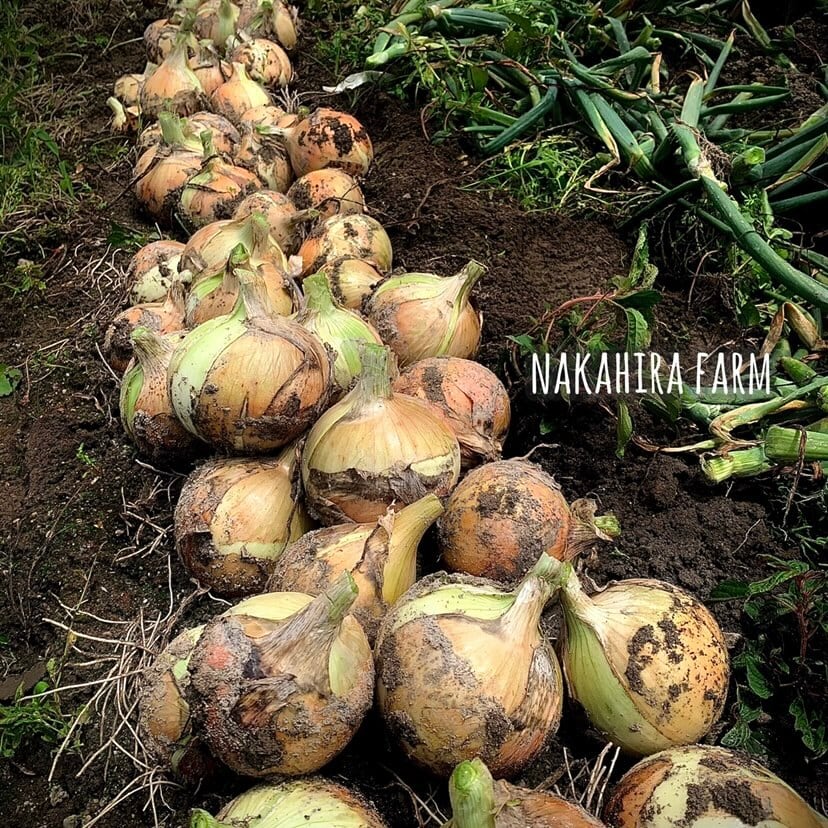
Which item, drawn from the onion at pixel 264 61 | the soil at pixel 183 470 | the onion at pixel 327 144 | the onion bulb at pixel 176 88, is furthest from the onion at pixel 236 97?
the soil at pixel 183 470

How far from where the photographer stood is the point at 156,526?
212 centimetres

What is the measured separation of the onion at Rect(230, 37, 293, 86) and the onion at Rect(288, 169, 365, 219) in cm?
121

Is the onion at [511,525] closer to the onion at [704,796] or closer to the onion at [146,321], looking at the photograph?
the onion at [704,796]

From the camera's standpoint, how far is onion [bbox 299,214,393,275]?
2.66m

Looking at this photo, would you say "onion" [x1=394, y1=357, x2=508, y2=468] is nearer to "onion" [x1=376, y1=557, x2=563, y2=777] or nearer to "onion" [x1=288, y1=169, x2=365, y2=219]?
"onion" [x1=376, y1=557, x2=563, y2=777]

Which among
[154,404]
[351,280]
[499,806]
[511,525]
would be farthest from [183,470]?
[499,806]

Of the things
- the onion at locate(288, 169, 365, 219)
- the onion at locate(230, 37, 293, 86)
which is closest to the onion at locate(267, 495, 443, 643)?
the onion at locate(288, 169, 365, 219)

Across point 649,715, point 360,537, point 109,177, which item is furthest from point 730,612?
point 109,177

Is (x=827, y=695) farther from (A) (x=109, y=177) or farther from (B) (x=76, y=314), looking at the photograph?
(A) (x=109, y=177)

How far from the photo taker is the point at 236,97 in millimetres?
3711

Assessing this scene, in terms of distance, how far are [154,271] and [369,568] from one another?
159cm

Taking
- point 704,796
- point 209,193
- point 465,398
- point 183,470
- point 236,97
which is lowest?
point 183,470

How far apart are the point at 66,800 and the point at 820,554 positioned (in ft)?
5.85

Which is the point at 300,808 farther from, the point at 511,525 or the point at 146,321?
the point at 146,321
